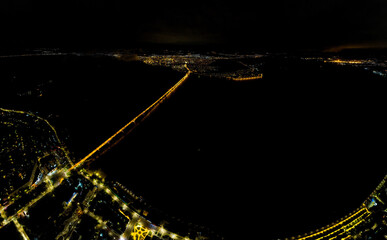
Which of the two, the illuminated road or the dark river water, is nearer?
the dark river water

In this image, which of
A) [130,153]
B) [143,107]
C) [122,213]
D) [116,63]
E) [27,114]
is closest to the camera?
[122,213]

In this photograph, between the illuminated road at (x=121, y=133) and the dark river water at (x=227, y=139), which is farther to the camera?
the illuminated road at (x=121, y=133)

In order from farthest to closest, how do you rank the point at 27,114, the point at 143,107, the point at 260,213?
the point at 143,107, the point at 27,114, the point at 260,213

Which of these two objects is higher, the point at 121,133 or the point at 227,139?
the point at 121,133

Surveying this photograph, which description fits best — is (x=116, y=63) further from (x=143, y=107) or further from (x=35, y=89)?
(x=143, y=107)

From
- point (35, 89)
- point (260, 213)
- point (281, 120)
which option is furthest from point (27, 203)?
point (281, 120)

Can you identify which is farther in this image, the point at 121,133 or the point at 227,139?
the point at 121,133

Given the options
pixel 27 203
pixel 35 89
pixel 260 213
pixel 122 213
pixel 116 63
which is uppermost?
pixel 116 63

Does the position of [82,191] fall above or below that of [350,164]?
above
